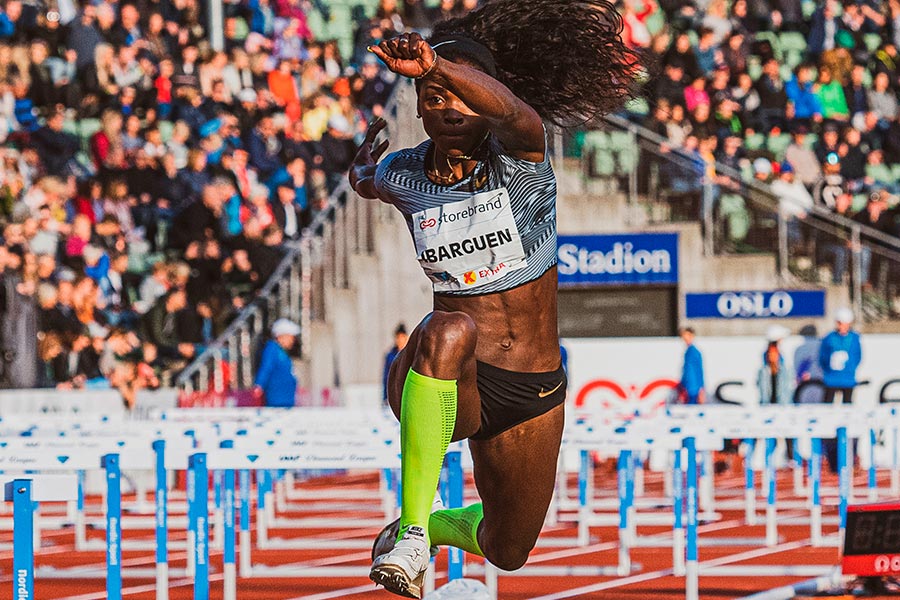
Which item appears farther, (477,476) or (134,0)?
(134,0)

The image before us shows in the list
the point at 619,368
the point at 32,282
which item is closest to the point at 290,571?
the point at 32,282

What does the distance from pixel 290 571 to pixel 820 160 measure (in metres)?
11.7

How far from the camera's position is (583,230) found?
1853cm

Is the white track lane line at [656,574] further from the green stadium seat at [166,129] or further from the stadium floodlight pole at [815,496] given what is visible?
the green stadium seat at [166,129]

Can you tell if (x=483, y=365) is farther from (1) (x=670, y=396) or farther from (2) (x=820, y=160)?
(2) (x=820, y=160)

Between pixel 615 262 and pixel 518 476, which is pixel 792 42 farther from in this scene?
pixel 518 476

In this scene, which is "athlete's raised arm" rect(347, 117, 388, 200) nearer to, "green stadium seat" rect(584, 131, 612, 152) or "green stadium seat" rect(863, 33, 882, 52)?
"green stadium seat" rect(584, 131, 612, 152)

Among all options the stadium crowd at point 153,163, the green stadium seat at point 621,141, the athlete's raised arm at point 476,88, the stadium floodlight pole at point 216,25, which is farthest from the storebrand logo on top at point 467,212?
the stadium floodlight pole at point 216,25

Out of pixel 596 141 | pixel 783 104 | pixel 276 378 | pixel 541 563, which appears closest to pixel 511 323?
pixel 541 563

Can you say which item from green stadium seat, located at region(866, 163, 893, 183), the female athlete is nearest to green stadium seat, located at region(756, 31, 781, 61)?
Answer: green stadium seat, located at region(866, 163, 893, 183)

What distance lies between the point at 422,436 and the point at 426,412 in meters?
0.09

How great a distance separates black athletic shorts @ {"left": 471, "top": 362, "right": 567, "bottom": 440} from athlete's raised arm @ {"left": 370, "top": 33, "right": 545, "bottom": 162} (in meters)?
0.66

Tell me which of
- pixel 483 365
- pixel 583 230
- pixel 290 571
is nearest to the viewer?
pixel 483 365

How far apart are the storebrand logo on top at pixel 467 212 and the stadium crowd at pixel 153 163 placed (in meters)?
10.7
